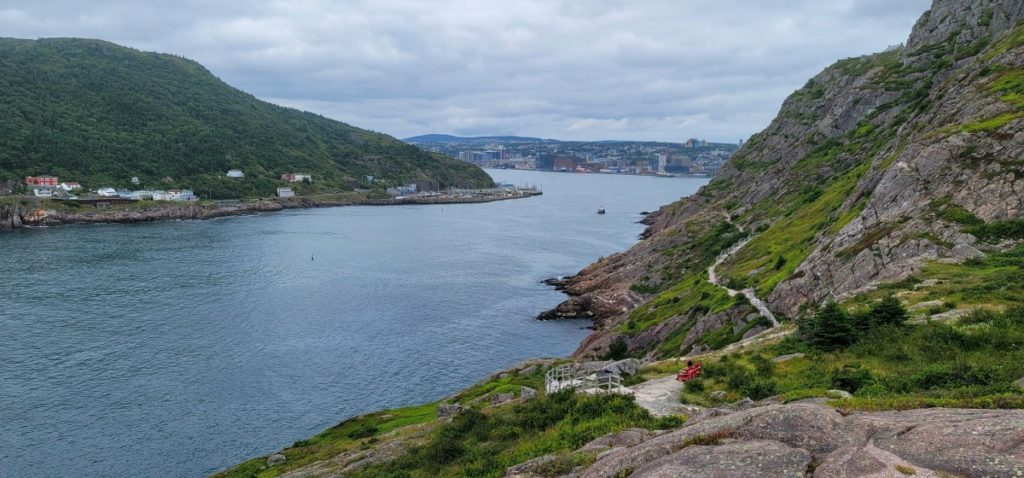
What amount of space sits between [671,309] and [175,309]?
71.4m

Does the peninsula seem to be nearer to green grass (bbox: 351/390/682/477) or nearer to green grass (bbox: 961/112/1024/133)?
green grass (bbox: 351/390/682/477)

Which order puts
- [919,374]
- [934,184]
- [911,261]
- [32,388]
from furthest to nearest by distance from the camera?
[32,388]
[934,184]
[911,261]
[919,374]

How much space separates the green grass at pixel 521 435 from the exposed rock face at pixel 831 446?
139 inches

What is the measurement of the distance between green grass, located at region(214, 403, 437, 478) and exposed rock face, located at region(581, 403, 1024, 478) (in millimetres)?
28574

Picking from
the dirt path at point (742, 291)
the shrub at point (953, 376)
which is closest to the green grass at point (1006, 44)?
the dirt path at point (742, 291)

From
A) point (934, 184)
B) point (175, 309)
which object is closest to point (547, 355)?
point (934, 184)

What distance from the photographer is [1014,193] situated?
136 ft

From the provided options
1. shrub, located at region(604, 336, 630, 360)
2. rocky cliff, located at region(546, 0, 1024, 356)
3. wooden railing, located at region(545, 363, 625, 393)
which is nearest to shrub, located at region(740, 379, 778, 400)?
wooden railing, located at region(545, 363, 625, 393)

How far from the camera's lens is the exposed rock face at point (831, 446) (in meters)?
13.3

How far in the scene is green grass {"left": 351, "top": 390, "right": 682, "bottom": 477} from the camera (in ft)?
76.7

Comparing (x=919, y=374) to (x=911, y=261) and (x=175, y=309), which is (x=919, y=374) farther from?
(x=175, y=309)

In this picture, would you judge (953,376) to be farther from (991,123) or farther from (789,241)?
(789,241)

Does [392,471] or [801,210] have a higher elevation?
[801,210]

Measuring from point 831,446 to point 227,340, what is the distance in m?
79.1
